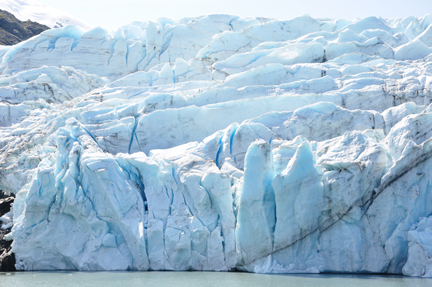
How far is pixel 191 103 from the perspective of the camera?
13.3m

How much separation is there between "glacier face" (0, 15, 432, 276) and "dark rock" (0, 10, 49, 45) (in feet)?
39.7

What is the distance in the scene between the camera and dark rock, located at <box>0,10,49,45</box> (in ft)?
88.1

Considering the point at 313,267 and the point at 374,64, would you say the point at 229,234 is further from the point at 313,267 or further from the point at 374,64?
the point at 374,64

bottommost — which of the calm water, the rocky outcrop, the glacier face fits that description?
the rocky outcrop

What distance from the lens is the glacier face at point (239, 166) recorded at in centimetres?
955

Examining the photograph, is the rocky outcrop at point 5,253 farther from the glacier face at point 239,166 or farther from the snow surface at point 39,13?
the snow surface at point 39,13

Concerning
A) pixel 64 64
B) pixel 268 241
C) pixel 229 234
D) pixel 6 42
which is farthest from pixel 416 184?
pixel 6 42

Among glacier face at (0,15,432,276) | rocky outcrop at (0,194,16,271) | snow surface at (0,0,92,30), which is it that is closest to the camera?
glacier face at (0,15,432,276)

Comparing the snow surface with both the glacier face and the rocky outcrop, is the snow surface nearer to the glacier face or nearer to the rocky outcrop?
the glacier face

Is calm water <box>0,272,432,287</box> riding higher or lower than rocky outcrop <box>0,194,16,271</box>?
higher

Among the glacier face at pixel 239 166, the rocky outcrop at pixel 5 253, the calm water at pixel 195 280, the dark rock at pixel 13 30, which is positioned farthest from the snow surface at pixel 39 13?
the calm water at pixel 195 280

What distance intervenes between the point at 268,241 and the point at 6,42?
865 inches

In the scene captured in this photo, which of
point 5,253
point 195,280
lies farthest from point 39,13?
point 195,280

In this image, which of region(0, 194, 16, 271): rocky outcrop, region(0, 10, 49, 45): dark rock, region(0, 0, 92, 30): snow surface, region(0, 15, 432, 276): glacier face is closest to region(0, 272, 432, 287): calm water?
region(0, 15, 432, 276): glacier face
